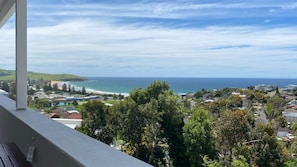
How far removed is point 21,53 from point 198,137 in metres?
1.91

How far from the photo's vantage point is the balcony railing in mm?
1324

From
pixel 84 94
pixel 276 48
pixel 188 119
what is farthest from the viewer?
pixel 84 94

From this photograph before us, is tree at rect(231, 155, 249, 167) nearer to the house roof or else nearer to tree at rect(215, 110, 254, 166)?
tree at rect(215, 110, 254, 166)

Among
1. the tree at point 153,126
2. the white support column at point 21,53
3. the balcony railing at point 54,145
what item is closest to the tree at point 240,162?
the tree at point 153,126

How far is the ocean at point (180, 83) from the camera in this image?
A: 1.50 meters

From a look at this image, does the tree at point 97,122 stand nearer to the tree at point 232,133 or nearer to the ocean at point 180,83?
the ocean at point 180,83

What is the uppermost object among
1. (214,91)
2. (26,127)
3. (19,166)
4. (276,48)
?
(276,48)

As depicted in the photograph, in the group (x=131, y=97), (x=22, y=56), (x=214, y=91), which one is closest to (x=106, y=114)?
(x=131, y=97)

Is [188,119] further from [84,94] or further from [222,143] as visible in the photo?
[84,94]

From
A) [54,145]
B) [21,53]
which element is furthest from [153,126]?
[21,53]

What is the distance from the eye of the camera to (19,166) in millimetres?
2078

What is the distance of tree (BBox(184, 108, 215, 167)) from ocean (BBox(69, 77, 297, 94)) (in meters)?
0.12

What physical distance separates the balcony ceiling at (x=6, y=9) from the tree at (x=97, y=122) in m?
1.87

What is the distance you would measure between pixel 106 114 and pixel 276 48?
0.89m
